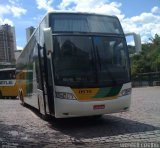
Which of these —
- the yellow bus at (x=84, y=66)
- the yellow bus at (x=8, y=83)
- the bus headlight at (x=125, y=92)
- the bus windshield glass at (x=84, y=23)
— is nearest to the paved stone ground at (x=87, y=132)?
the yellow bus at (x=84, y=66)

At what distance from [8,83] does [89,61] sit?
23336 millimetres

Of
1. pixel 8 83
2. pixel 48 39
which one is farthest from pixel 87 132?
pixel 8 83

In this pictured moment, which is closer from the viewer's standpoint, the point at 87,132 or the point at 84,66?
the point at 87,132

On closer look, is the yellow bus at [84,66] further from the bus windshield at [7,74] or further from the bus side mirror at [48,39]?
the bus windshield at [7,74]

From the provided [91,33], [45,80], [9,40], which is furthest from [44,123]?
[9,40]

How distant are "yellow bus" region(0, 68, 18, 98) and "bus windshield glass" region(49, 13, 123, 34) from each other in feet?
72.3

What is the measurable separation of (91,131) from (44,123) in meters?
2.98

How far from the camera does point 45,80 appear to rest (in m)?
11.7

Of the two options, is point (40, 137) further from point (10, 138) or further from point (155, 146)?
point (155, 146)

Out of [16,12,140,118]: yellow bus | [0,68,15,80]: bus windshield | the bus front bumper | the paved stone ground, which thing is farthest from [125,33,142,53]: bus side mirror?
[0,68,15,80]: bus windshield

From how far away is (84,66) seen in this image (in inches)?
436

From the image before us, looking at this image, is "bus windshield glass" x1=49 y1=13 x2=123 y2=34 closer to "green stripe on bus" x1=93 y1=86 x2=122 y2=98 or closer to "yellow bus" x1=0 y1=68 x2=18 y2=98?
"green stripe on bus" x1=93 y1=86 x2=122 y2=98

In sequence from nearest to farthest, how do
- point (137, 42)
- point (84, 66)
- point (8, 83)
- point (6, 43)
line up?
point (84, 66)
point (137, 42)
point (8, 83)
point (6, 43)

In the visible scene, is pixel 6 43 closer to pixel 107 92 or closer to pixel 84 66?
pixel 84 66
